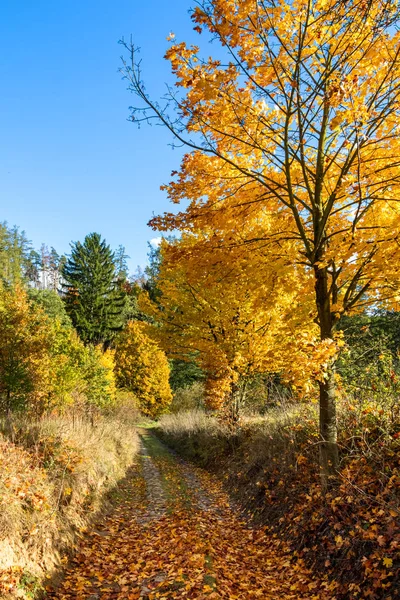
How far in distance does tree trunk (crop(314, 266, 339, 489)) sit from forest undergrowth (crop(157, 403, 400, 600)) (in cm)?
16

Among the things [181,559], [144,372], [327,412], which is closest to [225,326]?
[327,412]

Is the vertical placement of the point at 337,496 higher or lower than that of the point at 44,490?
lower

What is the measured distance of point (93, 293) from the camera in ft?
132

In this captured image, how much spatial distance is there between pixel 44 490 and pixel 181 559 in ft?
7.35

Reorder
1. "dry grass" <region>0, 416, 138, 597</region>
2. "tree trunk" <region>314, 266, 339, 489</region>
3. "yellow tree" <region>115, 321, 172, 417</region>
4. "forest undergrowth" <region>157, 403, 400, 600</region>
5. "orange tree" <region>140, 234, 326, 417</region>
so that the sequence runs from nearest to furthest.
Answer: "forest undergrowth" <region>157, 403, 400, 600</region>, "dry grass" <region>0, 416, 138, 597</region>, "tree trunk" <region>314, 266, 339, 489</region>, "orange tree" <region>140, 234, 326, 417</region>, "yellow tree" <region>115, 321, 172, 417</region>

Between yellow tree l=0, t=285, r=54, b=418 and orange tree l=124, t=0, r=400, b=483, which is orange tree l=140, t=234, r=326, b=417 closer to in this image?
orange tree l=124, t=0, r=400, b=483

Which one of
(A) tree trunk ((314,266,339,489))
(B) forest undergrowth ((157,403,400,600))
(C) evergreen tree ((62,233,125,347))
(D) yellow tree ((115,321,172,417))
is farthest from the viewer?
(C) evergreen tree ((62,233,125,347))

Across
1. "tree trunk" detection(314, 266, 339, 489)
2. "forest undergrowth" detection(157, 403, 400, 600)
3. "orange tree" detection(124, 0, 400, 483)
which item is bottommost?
"forest undergrowth" detection(157, 403, 400, 600)

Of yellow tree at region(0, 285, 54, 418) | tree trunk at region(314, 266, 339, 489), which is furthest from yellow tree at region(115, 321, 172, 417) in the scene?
tree trunk at region(314, 266, 339, 489)

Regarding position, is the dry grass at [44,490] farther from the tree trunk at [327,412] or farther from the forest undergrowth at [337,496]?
the tree trunk at [327,412]

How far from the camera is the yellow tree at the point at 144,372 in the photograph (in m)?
30.1

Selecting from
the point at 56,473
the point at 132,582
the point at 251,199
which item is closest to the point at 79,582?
the point at 132,582

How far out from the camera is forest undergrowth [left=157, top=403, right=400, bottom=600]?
13.0 ft

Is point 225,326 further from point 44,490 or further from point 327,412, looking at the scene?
point 44,490
